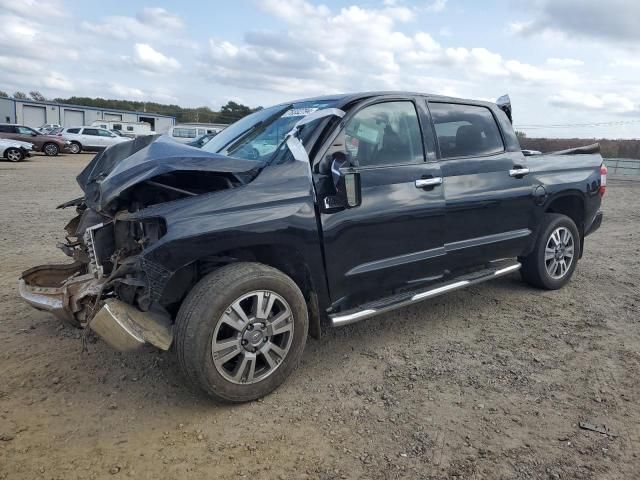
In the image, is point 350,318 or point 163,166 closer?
point 163,166

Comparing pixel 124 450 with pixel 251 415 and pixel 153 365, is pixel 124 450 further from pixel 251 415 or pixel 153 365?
pixel 153 365

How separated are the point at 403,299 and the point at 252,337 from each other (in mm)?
1267

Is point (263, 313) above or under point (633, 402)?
above

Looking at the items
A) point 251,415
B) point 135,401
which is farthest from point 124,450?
point 251,415

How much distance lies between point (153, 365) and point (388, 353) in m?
1.72

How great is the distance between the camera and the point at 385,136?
381 cm

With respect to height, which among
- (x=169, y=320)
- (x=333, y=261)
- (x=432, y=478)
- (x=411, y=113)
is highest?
(x=411, y=113)

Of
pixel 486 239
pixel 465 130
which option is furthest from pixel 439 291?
pixel 465 130

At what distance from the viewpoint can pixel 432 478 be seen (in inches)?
99.4

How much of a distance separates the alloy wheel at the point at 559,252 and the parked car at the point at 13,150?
21.8 m

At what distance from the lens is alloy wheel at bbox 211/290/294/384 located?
3.01 meters

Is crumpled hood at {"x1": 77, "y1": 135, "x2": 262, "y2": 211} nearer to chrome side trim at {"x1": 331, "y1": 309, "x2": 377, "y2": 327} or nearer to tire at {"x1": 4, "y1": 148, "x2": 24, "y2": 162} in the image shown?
chrome side trim at {"x1": 331, "y1": 309, "x2": 377, "y2": 327}

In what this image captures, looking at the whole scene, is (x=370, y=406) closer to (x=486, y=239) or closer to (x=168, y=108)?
(x=486, y=239)

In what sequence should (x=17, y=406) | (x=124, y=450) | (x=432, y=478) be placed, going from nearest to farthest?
(x=432, y=478) → (x=124, y=450) → (x=17, y=406)
